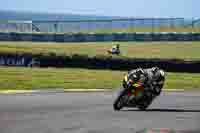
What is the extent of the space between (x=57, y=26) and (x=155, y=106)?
49217 mm

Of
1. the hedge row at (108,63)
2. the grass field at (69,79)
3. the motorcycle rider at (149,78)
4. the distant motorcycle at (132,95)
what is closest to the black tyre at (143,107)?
the distant motorcycle at (132,95)

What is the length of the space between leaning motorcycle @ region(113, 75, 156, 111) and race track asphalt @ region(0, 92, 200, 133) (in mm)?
247

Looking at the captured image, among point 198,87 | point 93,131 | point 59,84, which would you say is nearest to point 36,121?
point 93,131

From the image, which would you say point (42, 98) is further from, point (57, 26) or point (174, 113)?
point (57, 26)

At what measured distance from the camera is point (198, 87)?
85.2ft

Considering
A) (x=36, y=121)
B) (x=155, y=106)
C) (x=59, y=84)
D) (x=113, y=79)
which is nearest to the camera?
(x=36, y=121)

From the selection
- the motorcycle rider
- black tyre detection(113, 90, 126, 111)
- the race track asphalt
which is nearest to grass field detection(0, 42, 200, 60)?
the race track asphalt

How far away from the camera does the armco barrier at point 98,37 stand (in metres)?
57.8

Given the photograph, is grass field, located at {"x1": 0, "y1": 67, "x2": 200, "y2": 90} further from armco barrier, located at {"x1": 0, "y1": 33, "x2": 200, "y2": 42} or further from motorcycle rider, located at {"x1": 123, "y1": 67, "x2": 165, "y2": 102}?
armco barrier, located at {"x1": 0, "y1": 33, "x2": 200, "y2": 42}

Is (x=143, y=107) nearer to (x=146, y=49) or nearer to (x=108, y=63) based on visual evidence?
(x=108, y=63)

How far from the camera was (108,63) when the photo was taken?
30.7 m

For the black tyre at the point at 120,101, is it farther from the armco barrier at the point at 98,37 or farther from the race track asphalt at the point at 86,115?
the armco barrier at the point at 98,37

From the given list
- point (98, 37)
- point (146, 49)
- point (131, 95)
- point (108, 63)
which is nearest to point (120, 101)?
point (131, 95)

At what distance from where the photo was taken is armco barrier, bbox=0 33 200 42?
5781cm
